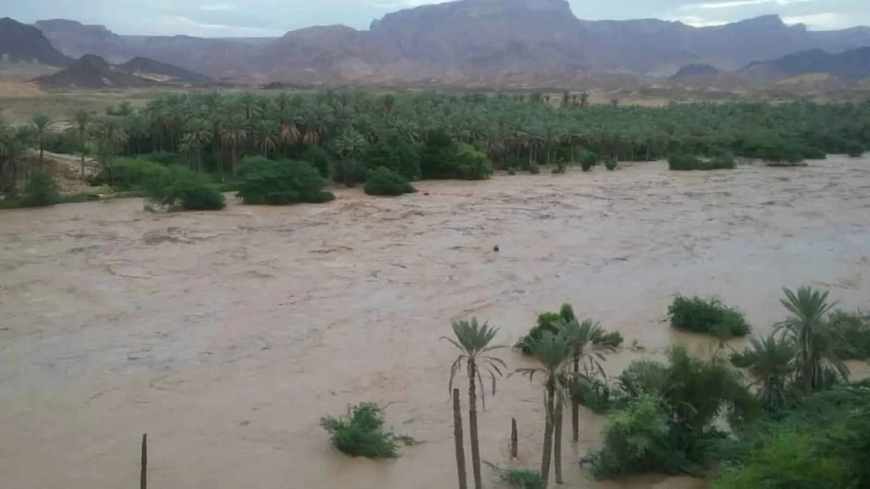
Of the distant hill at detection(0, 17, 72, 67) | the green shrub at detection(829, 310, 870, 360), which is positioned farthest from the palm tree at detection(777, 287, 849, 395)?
the distant hill at detection(0, 17, 72, 67)

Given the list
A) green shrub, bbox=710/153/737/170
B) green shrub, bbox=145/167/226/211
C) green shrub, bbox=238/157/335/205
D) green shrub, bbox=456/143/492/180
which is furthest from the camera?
green shrub, bbox=710/153/737/170

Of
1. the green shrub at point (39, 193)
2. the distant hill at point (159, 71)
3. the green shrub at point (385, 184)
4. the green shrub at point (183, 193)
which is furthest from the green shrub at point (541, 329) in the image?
the distant hill at point (159, 71)

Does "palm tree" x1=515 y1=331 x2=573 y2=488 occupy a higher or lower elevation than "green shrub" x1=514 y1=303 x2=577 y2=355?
higher

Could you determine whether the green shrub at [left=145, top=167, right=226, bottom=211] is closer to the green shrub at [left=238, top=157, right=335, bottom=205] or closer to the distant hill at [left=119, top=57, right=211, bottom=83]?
the green shrub at [left=238, top=157, right=335, bottom=205]

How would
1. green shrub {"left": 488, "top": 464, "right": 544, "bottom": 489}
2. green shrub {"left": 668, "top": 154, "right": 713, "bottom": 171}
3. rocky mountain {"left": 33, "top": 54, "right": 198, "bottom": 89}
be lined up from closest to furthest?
1. green shrub {"left": 488, "top": 464, "right": 544, "bottom": 489}
2. green shrub {"left": 668, "top": 154, "right": 713, "bottom": 171}
3. rocky mountain {"left": 33, "top": 54, "right": 198, "bottom": 89}

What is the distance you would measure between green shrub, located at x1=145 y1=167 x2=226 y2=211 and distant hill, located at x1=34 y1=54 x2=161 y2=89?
309 ft

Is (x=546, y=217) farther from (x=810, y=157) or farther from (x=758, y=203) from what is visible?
(x=810, y=157)

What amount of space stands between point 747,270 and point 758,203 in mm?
18420

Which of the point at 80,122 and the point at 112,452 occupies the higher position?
the point at 80,122

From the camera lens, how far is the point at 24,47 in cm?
17538

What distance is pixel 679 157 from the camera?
66.2 meters

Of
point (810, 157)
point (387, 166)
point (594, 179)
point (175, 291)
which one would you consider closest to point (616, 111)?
point (810, 157)

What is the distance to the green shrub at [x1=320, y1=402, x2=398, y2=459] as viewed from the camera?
16.7 meters

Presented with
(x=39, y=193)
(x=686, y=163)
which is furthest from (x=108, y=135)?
(x=686, y=163)
